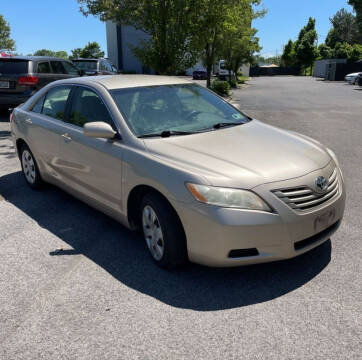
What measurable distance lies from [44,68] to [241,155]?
9.66 metres

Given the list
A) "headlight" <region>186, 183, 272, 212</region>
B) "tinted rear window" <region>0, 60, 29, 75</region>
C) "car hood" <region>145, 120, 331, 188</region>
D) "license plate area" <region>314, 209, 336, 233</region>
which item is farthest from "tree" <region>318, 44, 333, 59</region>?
"headlight" <region>186, 183, 272, 212</region>

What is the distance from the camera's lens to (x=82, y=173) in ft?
14.0

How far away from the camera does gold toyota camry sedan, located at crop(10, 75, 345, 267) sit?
9.68 feet

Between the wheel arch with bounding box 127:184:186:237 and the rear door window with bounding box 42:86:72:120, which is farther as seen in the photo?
the rear door window with bounding box 42:86:72:120

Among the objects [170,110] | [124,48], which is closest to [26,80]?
[170,110]

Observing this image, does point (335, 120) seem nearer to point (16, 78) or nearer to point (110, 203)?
point (16, 78)

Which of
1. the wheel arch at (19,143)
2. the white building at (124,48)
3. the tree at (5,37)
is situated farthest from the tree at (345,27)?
the wheel arch at (19,143)

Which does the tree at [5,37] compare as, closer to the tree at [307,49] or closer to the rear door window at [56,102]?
the tree at [307,49]

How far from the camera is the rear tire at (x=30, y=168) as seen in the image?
5.44m

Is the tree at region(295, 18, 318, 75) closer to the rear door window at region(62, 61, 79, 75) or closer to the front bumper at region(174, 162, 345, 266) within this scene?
the rear door window at region(62, 61, 79, 75)

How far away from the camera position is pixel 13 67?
1091 cm

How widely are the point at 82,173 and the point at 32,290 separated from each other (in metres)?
1.39

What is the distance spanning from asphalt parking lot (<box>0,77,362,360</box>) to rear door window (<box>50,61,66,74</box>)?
28.0 feet

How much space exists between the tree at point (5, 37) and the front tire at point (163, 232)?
62.0m
